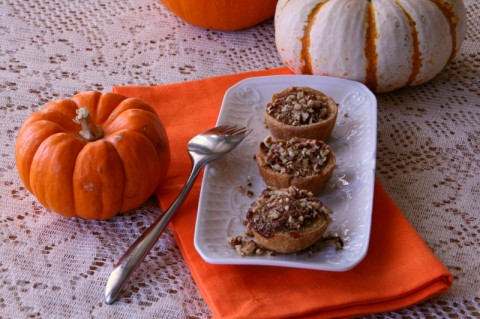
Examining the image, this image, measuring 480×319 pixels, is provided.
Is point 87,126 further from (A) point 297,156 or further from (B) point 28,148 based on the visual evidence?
(A) point 297,156

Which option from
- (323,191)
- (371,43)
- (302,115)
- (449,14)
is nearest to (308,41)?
(371,43)

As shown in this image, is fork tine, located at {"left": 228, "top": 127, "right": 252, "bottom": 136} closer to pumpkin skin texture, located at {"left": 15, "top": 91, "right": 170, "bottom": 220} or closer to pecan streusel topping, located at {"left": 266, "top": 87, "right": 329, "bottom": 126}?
pecan streusel topping, located at {"left": 266, "top": 87, "right": 329, "bottom": 126}

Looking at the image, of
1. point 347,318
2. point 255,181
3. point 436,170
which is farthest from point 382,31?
point 347,318

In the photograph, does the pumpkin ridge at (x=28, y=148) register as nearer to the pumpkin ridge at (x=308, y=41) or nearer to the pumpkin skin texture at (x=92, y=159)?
the pumpkin skin texture at (x=92, y=159)

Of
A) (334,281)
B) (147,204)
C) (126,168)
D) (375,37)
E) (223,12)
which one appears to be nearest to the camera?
(334,281)

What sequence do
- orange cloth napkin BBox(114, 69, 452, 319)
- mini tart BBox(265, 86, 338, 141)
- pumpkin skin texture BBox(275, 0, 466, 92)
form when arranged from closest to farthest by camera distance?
orange cloth napkin BBox(114, 69, 452, 319) → mini tart BBox(265, 86, 338, 141) → pumpkin skin texture BBox(275, 0, 466, 92)

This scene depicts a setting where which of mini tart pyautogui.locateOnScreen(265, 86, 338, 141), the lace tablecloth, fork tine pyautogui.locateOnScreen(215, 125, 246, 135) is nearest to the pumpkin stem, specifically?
the lace tablecloth

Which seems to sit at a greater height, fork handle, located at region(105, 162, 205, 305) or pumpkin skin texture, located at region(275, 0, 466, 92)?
pumpkin skin texture, located at region(275, 0, 466, 92)
